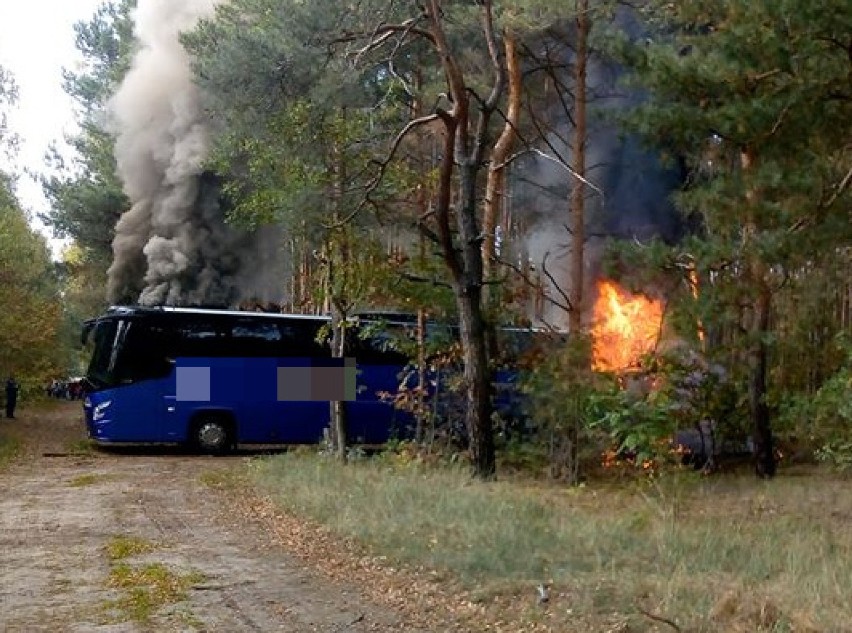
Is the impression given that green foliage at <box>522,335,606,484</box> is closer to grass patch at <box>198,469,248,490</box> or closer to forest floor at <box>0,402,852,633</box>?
forest floor at <box>0,402,852,633</box>

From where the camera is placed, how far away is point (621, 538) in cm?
957

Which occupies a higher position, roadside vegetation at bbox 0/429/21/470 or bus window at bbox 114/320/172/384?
bus window at bbox 114/320/172/384

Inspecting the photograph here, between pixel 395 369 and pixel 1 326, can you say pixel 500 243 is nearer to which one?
pixel 395 369

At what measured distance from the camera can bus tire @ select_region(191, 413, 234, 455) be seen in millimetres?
22484

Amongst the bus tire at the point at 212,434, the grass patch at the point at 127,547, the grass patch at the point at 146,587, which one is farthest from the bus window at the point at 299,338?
the grass patch at the point at 146,587

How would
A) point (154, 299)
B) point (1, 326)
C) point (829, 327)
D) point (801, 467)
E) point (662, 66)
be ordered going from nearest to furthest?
point (662, 66) → point (829, 327) → point (801, 467) → point (1, 326) → point (154, 299)

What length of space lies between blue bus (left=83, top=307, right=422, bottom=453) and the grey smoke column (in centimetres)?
592

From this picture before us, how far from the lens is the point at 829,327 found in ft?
53.6

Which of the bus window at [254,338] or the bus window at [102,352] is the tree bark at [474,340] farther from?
the bus window at [102,352]

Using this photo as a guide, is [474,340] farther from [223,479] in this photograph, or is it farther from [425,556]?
[425,556]

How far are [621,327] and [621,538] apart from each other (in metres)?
8.27

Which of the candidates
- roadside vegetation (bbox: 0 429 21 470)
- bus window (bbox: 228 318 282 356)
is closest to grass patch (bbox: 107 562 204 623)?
roadside vegetation (bbox: 0 429 21 470)

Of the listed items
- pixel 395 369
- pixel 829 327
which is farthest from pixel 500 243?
pixel 829 327

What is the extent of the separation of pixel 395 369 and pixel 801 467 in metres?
8.55
